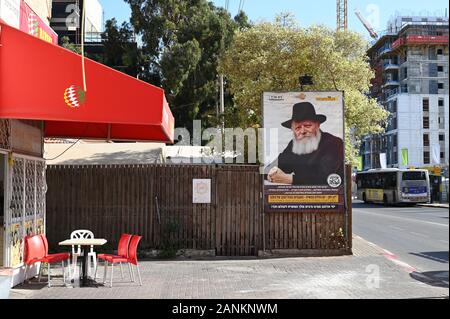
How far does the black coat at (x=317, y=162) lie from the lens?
1401cm

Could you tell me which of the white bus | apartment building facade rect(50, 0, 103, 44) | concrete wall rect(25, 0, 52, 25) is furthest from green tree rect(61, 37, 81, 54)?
the white bus

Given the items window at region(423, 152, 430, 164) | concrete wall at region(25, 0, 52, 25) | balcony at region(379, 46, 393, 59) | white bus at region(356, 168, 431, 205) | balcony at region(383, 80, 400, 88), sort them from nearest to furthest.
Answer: concrete wall at region(25, 0, 52, 25)
white bus at region(356, 168, 431, 205)
balcony at region(379, 46, 393, 59)
window at region(423, 152, 430, 164)
balcony at region(383, 80, 400, 88)

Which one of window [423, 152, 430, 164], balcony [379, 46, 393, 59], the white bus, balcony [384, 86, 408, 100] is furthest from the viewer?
balcony [384, 86, 408, 100]

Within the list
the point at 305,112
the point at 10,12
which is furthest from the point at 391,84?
the point at 10,12

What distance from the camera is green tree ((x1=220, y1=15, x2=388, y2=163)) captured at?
1880cm

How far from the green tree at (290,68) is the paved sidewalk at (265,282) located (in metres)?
7.32

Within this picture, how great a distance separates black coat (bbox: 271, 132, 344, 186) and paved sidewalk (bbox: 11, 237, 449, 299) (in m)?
2.04

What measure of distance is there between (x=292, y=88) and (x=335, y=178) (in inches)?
228

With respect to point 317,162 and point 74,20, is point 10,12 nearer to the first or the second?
point 317,162

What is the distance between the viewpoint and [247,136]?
18.1m

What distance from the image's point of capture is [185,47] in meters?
27.6

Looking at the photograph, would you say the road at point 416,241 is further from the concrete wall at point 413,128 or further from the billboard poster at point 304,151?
the concrete wall at point 413,128

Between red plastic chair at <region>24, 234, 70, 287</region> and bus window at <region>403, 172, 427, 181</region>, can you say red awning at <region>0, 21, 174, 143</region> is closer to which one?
red plastic chair at <region>24, 234, 70, 287</region>
